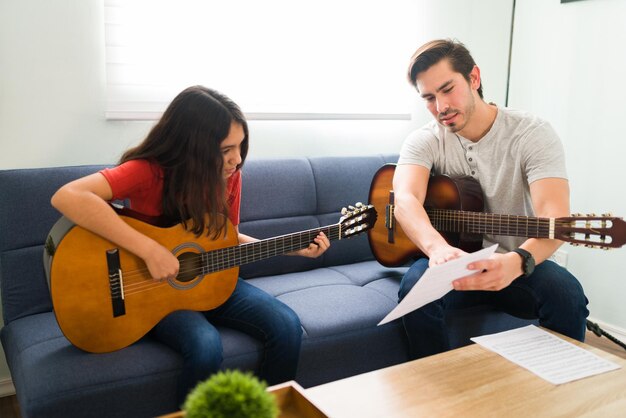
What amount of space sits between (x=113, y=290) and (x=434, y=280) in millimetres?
818

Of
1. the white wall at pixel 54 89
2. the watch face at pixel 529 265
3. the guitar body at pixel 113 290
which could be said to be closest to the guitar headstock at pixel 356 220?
the guitar body at pixel 113 290

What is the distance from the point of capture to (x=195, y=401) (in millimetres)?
777

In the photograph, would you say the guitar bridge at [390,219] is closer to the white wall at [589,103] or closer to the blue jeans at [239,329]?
the blue jeans at [239,329]

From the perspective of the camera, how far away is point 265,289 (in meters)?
2.02

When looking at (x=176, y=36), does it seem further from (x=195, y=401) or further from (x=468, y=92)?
(x=195, y=401)

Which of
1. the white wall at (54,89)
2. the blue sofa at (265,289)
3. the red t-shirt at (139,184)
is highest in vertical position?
the white wall at (54,89)

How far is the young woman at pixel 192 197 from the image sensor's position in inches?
59.7

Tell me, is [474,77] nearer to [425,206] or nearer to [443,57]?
[443,57]

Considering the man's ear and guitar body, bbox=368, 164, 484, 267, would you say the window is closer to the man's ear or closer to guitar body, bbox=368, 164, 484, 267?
guitar body, bbox=368, 164, 484, 267

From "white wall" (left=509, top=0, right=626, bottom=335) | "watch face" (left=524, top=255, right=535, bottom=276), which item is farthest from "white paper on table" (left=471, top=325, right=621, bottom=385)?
"white wall" (left=509, top=0, right=626, bottom=335)

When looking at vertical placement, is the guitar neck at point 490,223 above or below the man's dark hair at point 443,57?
below

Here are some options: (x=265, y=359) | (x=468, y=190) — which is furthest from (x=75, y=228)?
(x=468, y=190)

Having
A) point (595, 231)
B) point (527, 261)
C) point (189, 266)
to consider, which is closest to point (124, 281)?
point (189, 266)

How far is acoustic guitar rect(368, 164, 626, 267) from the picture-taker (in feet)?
5.18
